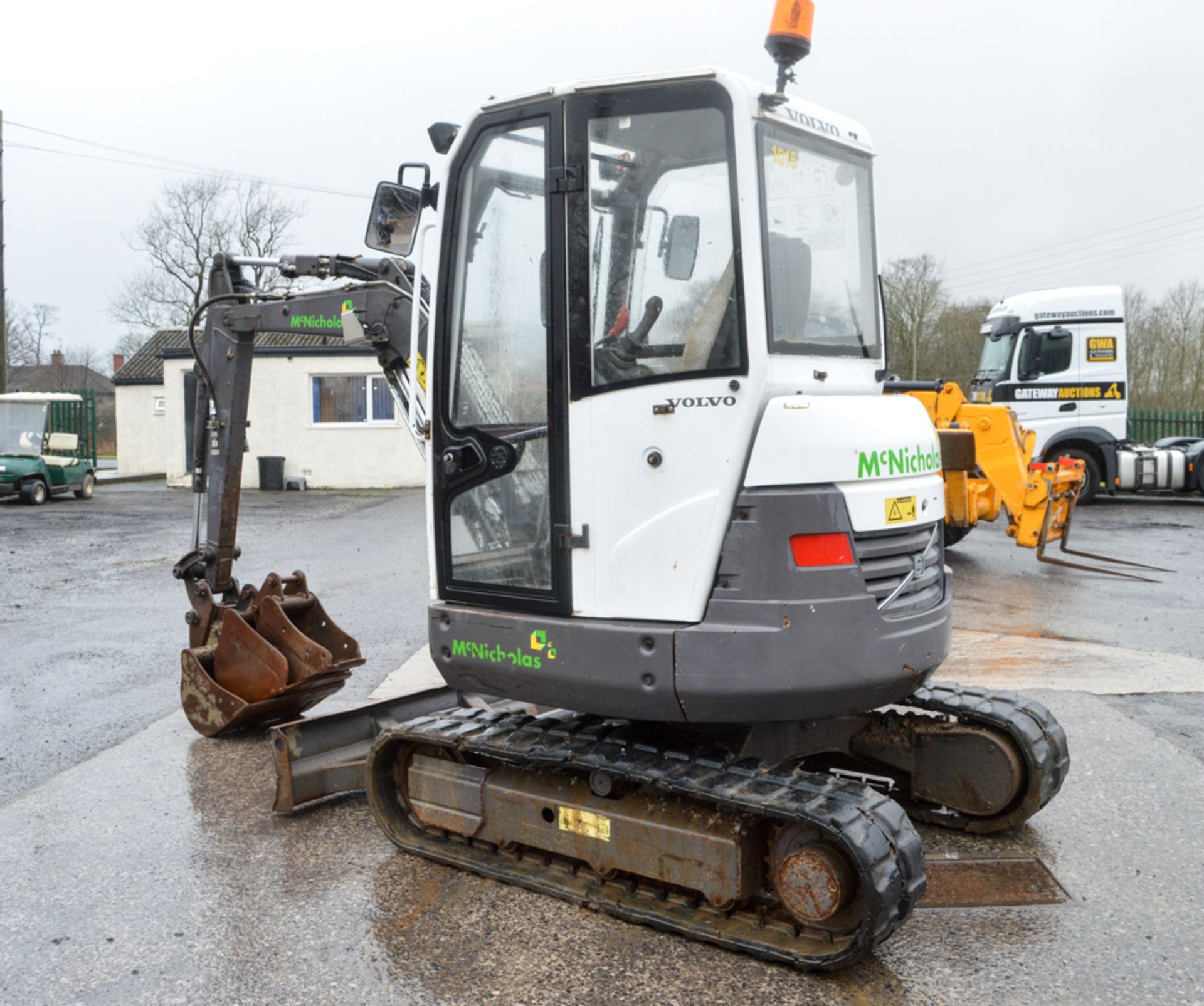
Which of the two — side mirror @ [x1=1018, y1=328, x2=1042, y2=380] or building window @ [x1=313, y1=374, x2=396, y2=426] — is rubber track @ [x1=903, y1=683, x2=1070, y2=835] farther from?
building window @ [x1=313, y1=374, x2=396, y2=426]

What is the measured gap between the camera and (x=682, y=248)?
3.83 m

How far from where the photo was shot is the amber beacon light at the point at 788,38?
3762 mm

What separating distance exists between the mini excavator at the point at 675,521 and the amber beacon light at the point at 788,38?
2 cm

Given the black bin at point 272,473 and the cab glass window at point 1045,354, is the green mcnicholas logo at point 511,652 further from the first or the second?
the black bin at point 272,473

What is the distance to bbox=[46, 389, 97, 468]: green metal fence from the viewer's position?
28078 millimetres

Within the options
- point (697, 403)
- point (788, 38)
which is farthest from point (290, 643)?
point (788, 38)

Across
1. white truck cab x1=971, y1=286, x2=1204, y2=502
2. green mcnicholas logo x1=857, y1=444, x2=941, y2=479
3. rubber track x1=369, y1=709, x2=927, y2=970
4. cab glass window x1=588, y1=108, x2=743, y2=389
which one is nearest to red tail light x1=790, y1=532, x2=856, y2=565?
green mcnicholas logo x1=857, y1=444, x2=941, y2=479

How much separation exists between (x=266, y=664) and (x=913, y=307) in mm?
35915

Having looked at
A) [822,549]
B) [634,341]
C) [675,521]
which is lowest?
[822,549]

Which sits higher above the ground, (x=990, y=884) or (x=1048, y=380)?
(x=1048, y=380)

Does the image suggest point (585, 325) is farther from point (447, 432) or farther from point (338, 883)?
point (338, 883)

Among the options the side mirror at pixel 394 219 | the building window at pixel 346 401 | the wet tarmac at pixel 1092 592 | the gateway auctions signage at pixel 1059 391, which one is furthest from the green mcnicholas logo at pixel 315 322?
the building window at pixel 346 401

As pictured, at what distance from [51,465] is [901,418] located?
21.6 meters

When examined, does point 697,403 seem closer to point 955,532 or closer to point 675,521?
point 675,521
